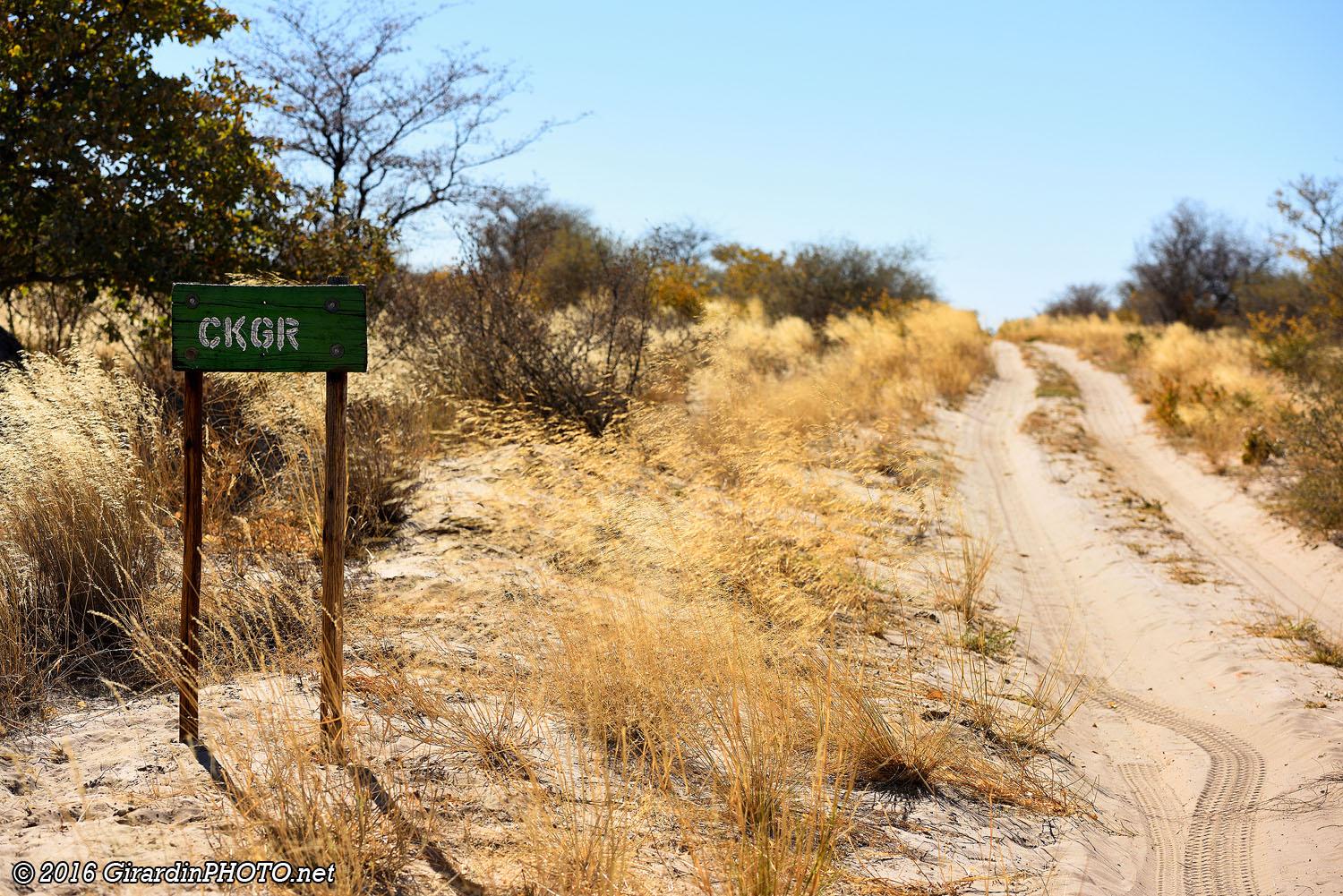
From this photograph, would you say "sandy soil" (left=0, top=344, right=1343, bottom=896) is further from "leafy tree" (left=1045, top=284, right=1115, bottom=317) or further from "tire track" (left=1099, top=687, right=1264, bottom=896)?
"leafy tree" (left=1045, top=284, right=1115, bottom=317)

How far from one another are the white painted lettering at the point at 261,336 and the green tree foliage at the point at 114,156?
176 inches

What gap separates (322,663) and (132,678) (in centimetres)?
128

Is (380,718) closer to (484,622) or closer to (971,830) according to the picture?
(484,622)

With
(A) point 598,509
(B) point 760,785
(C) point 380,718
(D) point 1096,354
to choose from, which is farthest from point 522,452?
(D) point 1096,354

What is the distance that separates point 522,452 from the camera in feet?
18.7

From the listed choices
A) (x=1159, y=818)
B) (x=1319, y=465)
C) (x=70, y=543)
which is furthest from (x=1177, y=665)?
(x=70, y=543)

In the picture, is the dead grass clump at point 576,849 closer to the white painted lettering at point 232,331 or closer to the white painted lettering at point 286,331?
the white painted lettering at point 286,331

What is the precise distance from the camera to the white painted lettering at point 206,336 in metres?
3.09

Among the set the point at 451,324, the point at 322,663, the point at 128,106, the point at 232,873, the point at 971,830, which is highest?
the point at 128,106

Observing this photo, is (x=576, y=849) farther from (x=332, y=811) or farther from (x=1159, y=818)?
(x=1159, y=818)

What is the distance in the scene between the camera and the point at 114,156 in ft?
21.9

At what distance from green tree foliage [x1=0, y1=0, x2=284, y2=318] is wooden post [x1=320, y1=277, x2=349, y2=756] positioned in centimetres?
462

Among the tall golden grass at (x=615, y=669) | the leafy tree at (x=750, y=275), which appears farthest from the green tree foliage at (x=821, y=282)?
the tall golden grass at (x=615, y=669)

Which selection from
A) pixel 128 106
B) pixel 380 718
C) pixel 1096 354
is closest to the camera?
pixel 380 718
